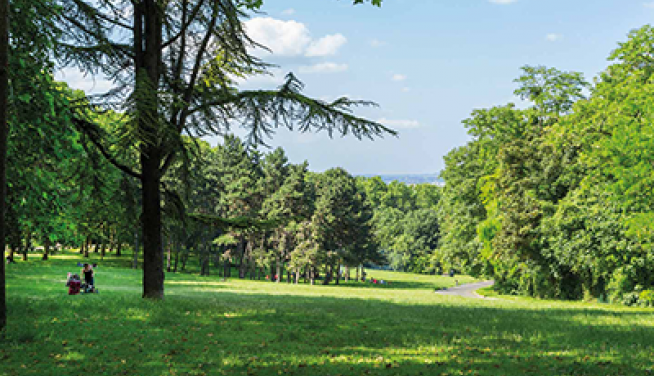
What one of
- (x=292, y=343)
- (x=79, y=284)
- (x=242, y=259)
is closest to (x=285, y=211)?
(x=242, y=259)

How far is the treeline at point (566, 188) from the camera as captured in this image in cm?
2533

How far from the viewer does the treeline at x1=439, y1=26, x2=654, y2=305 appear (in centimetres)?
2533

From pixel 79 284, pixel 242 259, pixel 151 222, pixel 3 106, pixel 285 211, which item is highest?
pixel 285 211

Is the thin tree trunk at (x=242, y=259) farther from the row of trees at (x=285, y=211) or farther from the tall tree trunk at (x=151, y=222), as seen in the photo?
the tall tree trunk at (x=151, y=222)

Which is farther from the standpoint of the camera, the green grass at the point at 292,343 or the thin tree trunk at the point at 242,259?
the thin tree trunk at the point at 242,259

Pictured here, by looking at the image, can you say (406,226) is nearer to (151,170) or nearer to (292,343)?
(151,170)

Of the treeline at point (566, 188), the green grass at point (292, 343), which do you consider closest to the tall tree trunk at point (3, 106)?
the green grass at point (292, 343)

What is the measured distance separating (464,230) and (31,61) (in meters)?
42.5

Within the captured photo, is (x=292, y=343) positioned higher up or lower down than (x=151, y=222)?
lower down

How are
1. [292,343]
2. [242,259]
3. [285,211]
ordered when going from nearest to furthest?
[292,343] → [285,211] → [242,259]

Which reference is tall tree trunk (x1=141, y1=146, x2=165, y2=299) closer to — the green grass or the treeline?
the green grass

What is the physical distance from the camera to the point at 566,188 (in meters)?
38.2

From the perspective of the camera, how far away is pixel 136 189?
1598 cm

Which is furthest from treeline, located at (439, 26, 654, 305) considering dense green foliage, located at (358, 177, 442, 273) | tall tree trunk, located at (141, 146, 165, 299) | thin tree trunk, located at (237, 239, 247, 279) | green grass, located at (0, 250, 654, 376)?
dense green foliage, located at (358, 177, 442, 273)
